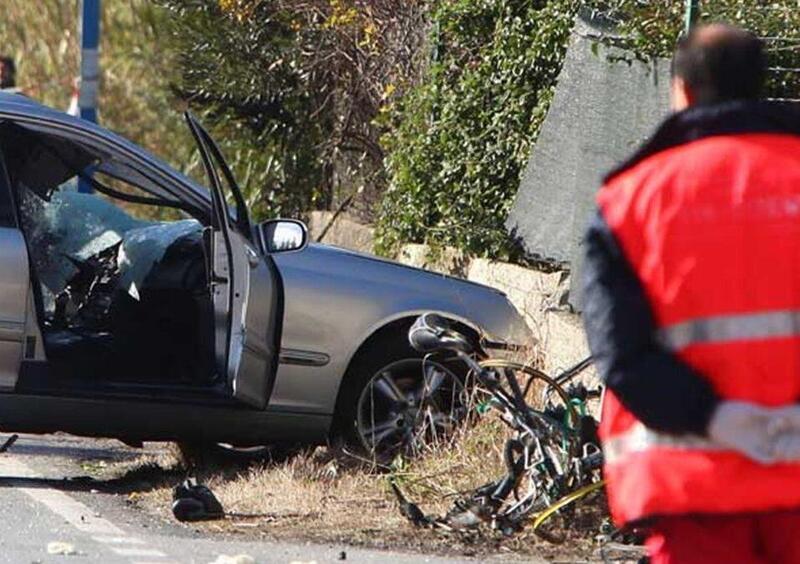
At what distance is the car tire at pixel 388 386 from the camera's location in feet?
29.6

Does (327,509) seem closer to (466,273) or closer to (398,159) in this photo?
(466,273)

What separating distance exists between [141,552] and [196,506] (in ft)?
2.58

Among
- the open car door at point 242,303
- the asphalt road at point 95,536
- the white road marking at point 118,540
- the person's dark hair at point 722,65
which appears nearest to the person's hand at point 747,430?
the person's dark hair at point 722,65

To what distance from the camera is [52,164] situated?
9.41m

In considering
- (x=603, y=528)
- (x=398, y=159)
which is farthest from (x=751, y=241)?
(x=398, y=159)

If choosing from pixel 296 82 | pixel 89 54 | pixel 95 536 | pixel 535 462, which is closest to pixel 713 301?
pixel 535 462

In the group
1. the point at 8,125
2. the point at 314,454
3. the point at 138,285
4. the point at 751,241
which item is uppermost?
the point at 751,241

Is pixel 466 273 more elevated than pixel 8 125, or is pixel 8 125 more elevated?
pixel 8 125

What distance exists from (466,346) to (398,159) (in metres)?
5.25

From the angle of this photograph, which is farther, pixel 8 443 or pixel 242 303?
pixel 8 443

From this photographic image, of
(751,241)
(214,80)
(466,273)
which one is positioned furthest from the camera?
(214,80)

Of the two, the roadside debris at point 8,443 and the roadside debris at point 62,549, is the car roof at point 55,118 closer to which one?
the roadside debris at point 8,443

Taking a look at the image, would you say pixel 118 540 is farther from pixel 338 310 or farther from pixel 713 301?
pixel 713 301

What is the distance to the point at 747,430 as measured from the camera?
142 inches
